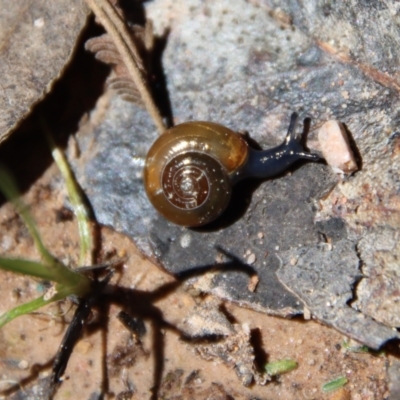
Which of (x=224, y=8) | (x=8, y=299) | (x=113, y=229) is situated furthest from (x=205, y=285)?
(x=224, y=8)

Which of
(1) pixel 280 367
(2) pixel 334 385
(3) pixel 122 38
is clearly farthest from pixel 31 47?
(2) pixel 334 385

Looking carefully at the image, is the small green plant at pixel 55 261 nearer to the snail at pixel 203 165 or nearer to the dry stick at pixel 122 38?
the snail at pixel 203 165

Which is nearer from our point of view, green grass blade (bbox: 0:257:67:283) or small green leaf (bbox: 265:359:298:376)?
green grass blade (bbox: 0:257:67:283)

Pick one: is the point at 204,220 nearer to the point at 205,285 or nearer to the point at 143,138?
the point at 205,285

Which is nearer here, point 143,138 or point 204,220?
point 204,220

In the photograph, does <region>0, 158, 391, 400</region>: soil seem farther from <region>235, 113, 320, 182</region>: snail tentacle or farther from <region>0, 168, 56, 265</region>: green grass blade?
<region>235, 113, 320, 182</region>: snail tentacle

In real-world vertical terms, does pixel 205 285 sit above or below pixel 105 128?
below

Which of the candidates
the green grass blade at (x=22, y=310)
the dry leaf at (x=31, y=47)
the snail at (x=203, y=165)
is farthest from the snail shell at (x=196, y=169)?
the green grass blade at (x=22, y=310)

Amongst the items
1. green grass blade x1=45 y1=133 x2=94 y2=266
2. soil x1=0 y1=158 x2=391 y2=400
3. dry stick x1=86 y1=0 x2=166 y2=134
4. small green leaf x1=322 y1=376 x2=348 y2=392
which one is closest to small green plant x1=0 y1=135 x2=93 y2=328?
green grass blade x1=45 y1=133 x2=94 y2=266
